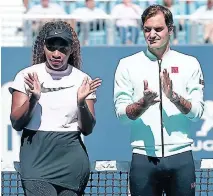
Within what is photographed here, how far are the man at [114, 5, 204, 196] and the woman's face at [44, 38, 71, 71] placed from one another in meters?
0.41

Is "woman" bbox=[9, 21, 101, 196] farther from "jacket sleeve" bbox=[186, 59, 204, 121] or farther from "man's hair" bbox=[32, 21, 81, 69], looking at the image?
"jacket sleeve" bbox=[186, 59, 204, 121]

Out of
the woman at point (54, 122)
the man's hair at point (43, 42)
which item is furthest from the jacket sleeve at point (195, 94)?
the man's hair at point (43, 42)

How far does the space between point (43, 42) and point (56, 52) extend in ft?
0.51

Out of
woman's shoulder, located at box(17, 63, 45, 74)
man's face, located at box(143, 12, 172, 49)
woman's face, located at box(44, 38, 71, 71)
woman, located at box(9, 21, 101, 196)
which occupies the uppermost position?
man's face, located at box(143, 12, 172, 49)

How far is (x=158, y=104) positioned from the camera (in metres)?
4.92

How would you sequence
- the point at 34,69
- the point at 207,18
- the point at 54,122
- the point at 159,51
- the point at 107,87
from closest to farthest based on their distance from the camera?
the point at 54,122 < the point at 34,69 < the point at 159,51 < the point at 107,87 < the point at 207,18

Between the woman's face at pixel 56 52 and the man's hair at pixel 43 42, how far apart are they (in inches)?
3.4

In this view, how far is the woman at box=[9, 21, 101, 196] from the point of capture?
472 cm

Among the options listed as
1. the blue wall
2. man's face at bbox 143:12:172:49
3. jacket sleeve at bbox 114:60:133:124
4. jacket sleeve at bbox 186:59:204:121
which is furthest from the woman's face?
the blue wall

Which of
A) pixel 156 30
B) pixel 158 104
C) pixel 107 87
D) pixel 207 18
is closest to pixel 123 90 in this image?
pixel 158 104

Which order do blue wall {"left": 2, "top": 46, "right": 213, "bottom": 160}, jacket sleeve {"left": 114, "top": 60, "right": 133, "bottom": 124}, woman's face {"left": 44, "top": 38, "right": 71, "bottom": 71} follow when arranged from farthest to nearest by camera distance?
1. blue wall {"left": 2, "top": 46, "right": 213, "bottom": 160}
2. jacket sleeve {"left": 114, "top": 60, "right": 133, "bottom": 124}
3. woman's face {"left": 44, "top": 38, "right": 71, "bottom": 71}

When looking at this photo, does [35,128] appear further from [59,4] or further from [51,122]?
[59,4]

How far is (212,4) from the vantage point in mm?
11172

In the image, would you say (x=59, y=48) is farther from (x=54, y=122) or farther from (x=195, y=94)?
(x=195, y=94)
